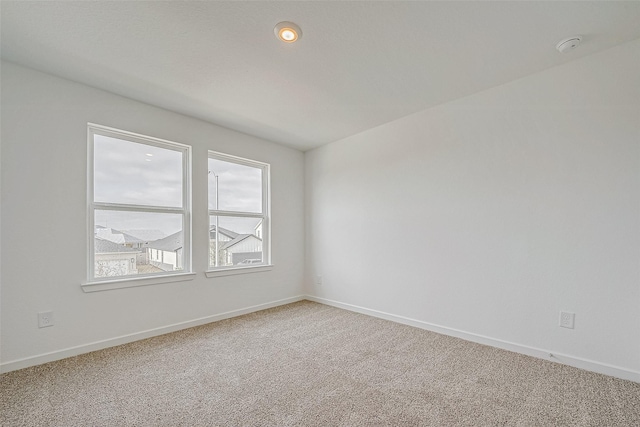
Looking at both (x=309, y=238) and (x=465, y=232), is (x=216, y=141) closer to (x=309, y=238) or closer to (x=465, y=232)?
(x=309, y=238)

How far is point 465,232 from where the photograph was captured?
287cm

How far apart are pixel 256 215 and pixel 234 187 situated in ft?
1.61

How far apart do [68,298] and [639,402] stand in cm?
422

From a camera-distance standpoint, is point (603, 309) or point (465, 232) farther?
point (465, 232)

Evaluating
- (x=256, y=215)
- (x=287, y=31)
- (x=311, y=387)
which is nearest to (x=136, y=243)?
(x=256, y=215)

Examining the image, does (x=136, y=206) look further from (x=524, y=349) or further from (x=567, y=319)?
(x=567, y=319)

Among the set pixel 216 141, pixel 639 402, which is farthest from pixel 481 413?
pixel 216 141

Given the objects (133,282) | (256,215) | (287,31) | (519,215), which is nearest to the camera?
(287,31)

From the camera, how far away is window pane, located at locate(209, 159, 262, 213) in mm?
3598

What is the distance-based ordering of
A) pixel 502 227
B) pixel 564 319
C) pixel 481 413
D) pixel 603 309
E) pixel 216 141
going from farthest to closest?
1. pixel 216 141
2. pixel 502 227
3. pixel 564 319
4. pixel 603 309
5. pixel 481 413

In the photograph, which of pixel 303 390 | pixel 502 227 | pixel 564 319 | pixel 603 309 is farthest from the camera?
pixel 502 227

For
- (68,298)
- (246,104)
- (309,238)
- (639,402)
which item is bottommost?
(639,402)

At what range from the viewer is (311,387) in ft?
6.49

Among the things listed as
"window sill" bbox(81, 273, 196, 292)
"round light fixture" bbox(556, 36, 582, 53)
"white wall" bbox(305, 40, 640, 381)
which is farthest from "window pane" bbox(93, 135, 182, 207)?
"round light fixture" bbox(556, 36, 582, 53)
